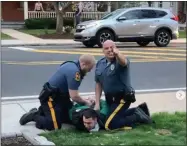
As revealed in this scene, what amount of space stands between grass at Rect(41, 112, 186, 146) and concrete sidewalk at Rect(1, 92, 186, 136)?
1.58 ft

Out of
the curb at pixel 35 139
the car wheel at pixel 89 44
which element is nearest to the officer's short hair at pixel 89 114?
the curb at pixel 35 139

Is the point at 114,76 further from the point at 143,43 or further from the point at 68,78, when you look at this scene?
the point at 143,43

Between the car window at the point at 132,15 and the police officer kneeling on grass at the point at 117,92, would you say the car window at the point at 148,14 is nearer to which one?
the car window at the point at 132,15

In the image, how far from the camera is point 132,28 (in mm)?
19109

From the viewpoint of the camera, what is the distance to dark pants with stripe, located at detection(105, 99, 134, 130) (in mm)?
5660

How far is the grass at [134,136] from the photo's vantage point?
4902 mm

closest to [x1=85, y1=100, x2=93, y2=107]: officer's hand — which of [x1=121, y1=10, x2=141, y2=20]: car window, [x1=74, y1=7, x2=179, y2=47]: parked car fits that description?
[x1=74, y1=7, x2=179, y2=47]: parked car

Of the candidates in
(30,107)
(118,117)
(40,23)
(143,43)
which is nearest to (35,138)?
(118,117)

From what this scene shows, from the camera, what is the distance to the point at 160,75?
36.1 feet

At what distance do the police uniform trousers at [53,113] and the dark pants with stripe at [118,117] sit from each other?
1.81ft

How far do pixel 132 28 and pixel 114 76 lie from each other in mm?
13657

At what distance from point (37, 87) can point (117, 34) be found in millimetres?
10142

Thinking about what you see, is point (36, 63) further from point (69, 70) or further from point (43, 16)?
point (43, 16)

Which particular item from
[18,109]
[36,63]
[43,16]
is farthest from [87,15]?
[18,109]
